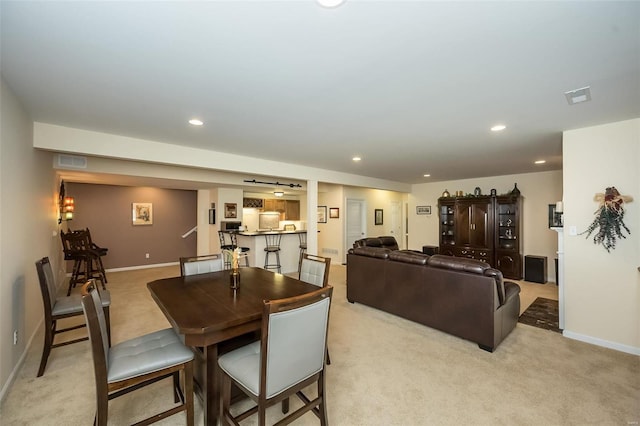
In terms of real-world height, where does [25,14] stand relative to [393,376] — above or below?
above

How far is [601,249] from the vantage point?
3.12m

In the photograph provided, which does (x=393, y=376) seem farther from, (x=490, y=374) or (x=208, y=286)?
(x=208, y=286)

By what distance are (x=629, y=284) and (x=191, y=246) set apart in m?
8.86

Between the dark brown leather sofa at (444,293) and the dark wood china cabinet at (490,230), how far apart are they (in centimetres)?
327

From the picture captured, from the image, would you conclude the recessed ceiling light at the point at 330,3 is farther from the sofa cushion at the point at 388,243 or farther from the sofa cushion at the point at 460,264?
the sofa cushion at the point at 388,243

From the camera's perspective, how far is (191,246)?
8234mm

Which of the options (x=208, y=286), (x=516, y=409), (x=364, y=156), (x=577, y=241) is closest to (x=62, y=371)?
(x=208, y=286)

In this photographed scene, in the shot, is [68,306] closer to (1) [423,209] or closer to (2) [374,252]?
(2) [374,252]

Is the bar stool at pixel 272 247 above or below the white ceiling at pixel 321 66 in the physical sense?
below

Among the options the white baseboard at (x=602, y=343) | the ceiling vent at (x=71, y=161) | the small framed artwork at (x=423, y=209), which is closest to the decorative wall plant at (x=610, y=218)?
the white baseboard at (x=602, y=343)

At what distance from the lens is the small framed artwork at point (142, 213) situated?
7.30 metres

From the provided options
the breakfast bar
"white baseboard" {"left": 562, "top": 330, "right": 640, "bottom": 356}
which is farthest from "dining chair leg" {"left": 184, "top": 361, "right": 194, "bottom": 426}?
the breakfast bar

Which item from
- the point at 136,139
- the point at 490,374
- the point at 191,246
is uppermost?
the point at 136,139

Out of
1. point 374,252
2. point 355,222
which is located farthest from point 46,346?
point 355,222
